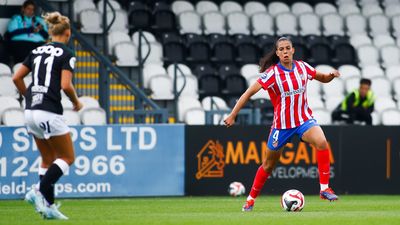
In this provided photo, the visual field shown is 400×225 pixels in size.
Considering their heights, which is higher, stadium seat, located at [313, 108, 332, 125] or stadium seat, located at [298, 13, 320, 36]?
stadium seat, located at [298, 13, 320, 36]

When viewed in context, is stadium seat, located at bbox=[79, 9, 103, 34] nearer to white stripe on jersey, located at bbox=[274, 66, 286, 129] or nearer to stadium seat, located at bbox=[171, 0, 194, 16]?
stadium seat, located at bbox=[171, 0, 194, 16]

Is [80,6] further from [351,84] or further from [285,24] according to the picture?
[351,84]

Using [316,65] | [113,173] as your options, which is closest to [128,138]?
[113,173]

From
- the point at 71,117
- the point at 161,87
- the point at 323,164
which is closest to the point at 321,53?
the point at 161,87

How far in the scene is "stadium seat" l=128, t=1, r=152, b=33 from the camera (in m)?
22.6

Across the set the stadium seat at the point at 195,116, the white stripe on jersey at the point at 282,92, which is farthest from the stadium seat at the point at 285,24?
the white stripe on jersey at the point at 282,92

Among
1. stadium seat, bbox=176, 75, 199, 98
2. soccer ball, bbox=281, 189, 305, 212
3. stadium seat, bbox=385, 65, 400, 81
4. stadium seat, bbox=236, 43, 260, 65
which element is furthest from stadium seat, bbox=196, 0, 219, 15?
soccer ball, bbox=281, 189, 305, 212

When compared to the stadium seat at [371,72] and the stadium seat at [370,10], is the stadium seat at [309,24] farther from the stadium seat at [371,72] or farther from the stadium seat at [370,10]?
the stadium seat at [371,72]

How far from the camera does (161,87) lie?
68.2 feet

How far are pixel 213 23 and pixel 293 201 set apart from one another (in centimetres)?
1158

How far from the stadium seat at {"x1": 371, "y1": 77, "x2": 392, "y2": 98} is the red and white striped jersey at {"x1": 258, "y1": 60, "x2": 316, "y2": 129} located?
10415 mm

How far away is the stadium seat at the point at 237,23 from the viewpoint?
24.0 meters

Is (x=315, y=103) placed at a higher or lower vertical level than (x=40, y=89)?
lower

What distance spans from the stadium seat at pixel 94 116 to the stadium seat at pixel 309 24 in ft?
24.3
